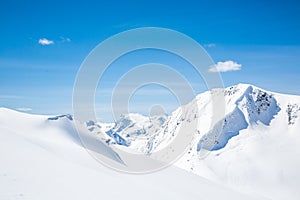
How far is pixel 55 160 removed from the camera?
27078mm

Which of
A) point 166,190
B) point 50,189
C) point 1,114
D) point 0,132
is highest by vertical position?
point 1,114

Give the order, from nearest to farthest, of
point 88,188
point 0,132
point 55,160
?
point 88,188, point 55,160, point 0,132

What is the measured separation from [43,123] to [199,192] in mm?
33324

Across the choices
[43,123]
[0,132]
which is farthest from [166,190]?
[43,123]

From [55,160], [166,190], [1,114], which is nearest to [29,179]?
[55,160]

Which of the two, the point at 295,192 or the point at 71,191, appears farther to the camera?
the point at 295,192

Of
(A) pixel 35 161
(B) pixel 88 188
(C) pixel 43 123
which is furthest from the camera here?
(C) pixel 43 123

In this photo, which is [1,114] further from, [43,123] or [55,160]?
[55,160]

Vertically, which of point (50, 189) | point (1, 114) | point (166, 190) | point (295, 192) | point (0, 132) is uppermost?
point (295, 192)

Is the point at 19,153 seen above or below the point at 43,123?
below

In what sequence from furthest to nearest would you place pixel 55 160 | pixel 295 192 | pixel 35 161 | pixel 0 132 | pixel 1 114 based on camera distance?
pixel 295 192 → pixel 1 114 → pixel 0 132 → pixel 55 160 → pixel 35 161

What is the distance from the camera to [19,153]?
25.0 meters

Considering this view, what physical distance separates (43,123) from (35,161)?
98.1ft

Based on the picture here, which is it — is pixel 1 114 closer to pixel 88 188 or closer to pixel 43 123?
pixel 43 123
